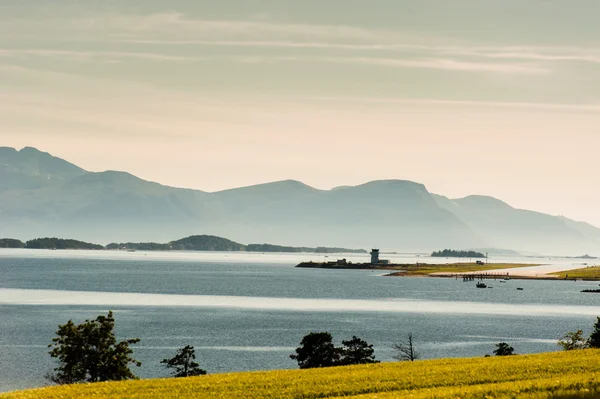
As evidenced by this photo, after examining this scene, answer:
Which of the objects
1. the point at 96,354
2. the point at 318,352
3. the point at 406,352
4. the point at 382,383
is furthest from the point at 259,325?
the point at 382,383

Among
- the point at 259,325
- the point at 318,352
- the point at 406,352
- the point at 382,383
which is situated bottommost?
the point at 259,325

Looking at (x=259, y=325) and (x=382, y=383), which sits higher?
(x=382, y=383)

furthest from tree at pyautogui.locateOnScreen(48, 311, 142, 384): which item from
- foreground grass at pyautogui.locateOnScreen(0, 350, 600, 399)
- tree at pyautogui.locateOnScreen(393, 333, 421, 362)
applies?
tree at pyautogui.locateOnScreen(393, 333, 421, 362)

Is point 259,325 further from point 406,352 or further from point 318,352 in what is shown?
point 318,352

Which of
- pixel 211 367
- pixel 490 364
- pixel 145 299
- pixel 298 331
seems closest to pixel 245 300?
pixel 145 299

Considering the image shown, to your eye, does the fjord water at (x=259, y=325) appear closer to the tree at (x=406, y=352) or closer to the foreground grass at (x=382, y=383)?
the tree at (x=406, y=352)

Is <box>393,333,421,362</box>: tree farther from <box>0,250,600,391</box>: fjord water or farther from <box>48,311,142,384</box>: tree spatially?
<box>48,311,142,384</box>: tree

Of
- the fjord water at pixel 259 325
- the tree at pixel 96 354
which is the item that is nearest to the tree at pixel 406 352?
the fjord water at pixel 259 325

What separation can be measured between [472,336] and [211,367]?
160 ft

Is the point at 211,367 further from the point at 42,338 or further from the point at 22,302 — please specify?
the point at 22,302

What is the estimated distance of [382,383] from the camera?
3600cm

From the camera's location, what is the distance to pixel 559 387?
3100 cm

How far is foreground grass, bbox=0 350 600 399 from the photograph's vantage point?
1239 inches

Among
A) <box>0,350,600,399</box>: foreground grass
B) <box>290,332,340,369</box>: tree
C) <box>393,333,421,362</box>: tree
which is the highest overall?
<box>0,350,600,399</box>: foreground grass
